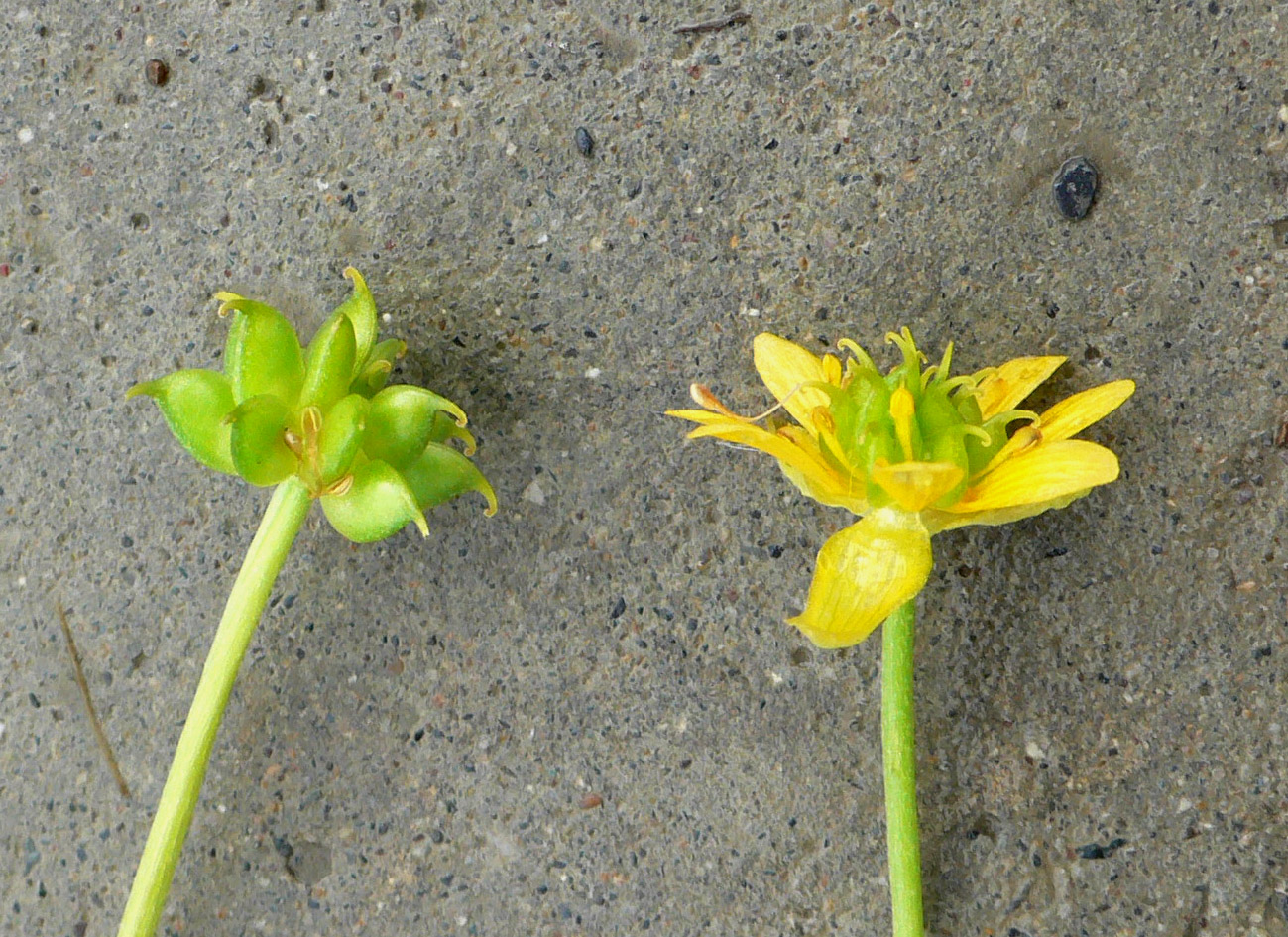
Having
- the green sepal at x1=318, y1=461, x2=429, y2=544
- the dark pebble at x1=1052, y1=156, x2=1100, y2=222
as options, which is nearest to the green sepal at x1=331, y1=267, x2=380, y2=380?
the green sepal at x1=318, y1=461, x2=429, y2=544

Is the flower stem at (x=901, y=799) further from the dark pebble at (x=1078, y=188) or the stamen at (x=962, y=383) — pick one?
the dark pebble at (x=1078, y=188)

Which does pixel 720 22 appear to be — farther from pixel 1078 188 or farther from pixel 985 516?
pixel 985 516

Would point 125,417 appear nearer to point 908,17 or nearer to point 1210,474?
point 908,17

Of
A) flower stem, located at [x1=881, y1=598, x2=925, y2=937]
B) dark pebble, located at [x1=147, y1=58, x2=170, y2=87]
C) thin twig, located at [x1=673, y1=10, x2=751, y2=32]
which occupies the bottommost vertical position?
flower stem, located at [x1=881, y1=598, x2=925, y2=937]

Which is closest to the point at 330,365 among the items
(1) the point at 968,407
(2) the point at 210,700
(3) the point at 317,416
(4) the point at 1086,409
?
(3) the point at 317,416

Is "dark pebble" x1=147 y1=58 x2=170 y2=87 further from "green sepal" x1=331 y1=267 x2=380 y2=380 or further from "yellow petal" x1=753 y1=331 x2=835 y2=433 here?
"yellow petal" x1=753 y1=331 x2=835 y2=433

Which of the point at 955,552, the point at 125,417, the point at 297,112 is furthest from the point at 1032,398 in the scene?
the point at 125,417
